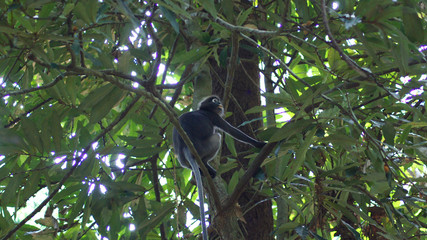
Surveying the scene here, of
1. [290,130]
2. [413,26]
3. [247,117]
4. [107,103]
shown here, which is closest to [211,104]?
[247,117]

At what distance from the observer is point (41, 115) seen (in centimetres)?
353

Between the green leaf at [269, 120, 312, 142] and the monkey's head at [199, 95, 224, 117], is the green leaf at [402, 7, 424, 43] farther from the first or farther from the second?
the monkey's head at [199, 95, 224, 117]

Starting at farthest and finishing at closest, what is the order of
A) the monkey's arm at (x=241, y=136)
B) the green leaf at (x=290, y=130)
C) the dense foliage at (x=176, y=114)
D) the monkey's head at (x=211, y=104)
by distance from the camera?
1. the monkey's head at (x=211, y=104)
2. the monkey's arm at (x=241, y=136)
3. the green leaf at (x=290, y=130)
4. the dense foliage at (x=176, y=114)

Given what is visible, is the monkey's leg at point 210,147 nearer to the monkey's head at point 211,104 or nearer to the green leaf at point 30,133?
the monkey's head at point 211,104

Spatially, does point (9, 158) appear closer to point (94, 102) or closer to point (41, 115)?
point (41, 115)

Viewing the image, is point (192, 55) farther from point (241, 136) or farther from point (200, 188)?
point (241, 136)

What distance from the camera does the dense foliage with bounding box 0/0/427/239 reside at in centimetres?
224

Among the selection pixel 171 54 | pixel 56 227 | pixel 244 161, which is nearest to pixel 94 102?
pixel 171 54

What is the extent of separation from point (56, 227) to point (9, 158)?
60 cm

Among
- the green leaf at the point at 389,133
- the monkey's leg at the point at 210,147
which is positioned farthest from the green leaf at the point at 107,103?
the monkey's leg at the point at 210,147

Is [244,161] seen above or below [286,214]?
above

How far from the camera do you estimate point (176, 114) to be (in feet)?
10.0

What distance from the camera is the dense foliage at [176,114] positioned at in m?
2.24

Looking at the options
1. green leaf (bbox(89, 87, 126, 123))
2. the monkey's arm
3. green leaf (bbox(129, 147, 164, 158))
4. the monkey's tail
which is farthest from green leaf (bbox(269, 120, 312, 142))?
the monkey's arm
